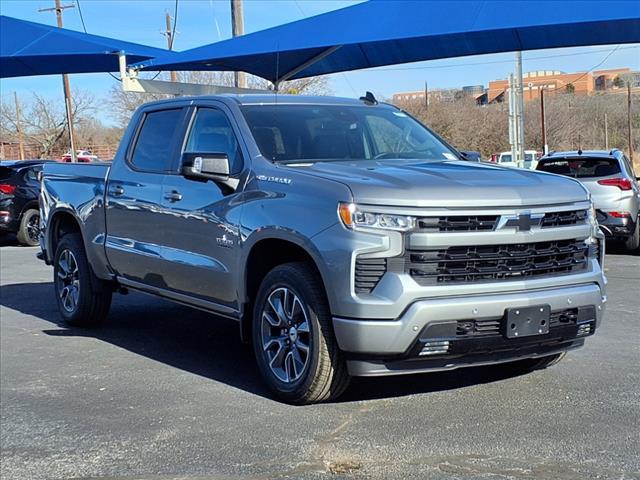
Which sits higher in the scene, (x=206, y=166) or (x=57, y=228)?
(x=206, y=166)

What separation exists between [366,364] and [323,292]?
501 mm

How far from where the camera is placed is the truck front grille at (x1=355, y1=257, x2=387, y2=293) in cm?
433

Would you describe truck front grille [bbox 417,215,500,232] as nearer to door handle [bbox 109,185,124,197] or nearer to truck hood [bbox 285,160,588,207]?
truck hood [bbox 285,160,588,207]

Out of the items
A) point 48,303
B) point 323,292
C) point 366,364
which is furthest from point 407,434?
point 48,303

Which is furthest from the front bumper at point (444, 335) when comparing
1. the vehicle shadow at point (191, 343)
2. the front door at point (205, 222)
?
the front door at point (205, 222)

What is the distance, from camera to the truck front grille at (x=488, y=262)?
4.34m

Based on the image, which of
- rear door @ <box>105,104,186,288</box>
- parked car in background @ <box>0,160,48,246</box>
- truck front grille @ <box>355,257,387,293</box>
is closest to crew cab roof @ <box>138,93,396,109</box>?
rear door @ <box>105,104,186,288</box>

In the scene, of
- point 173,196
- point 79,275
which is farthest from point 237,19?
point 173,196

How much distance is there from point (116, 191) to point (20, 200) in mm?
9813

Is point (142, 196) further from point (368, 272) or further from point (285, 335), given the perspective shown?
point (368, 272)

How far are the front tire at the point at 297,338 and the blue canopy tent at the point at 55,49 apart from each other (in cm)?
1278

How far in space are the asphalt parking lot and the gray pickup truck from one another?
0.32m

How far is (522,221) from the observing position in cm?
450

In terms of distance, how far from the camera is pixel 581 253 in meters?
4.87
